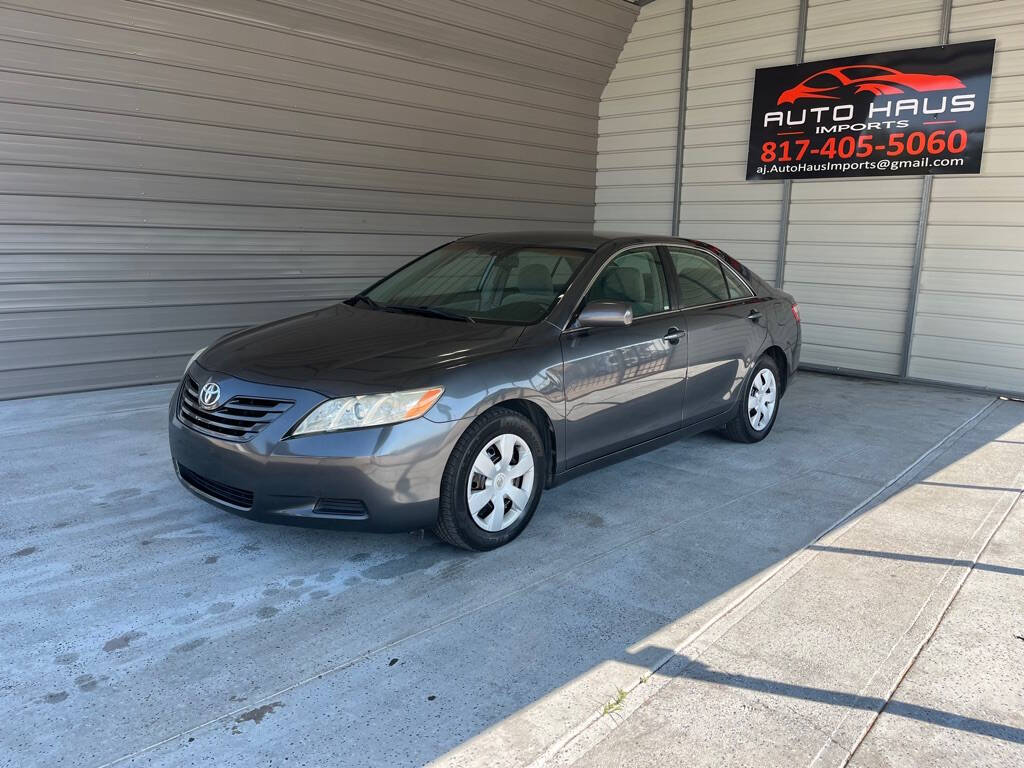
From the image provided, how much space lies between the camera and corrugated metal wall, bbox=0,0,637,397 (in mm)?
5898

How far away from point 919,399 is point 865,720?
5522 mm

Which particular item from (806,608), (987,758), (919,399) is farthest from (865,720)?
(919,399)

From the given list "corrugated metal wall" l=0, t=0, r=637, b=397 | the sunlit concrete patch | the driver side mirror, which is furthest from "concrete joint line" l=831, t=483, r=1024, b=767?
"corrugated metal wall" l=0, t=0, r=637, b=397

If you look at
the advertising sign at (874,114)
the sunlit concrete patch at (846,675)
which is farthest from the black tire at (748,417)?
the advertising sign at (874,114)

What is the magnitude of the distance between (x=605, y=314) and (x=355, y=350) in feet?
4.01

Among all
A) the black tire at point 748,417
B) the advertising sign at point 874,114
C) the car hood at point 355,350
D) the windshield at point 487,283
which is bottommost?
the black tire at point 748,417

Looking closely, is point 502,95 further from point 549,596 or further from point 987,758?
point 987,758

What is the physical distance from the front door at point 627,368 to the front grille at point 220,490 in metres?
1.51

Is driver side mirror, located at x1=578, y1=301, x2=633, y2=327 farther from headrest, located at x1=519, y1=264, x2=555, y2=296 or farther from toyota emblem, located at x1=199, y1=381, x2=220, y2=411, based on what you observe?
toyota emblem, located at x1=199, y1=381, x2=220, y2=411

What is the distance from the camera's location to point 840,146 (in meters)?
8.13

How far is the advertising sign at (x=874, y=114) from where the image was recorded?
287 inches

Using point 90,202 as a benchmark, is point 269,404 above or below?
below

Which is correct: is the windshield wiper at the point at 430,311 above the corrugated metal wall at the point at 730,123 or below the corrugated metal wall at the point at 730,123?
below

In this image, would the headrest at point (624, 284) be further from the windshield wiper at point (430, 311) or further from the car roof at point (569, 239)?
the windshield wiper at point (430, 311)
